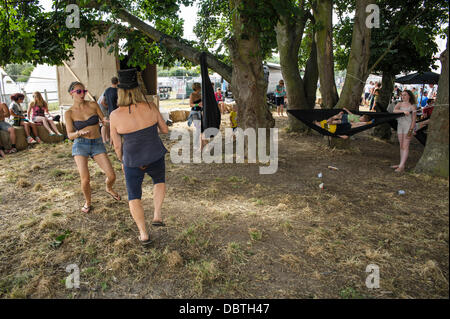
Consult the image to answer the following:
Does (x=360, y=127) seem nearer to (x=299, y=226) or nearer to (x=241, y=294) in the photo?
(x=299, y=226)

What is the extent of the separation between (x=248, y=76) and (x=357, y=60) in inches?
112

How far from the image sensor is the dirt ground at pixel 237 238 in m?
2.67

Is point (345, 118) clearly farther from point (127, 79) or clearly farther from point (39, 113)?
point (39, 113)

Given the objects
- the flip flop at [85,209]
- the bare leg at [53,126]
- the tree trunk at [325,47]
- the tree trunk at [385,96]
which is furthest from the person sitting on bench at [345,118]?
the bare leg at [53,126]

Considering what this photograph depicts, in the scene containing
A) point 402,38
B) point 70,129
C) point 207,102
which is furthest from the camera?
point 402,38

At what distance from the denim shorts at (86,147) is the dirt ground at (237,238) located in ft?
2.63

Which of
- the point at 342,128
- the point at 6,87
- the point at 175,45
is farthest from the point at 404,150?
the point at 6,87

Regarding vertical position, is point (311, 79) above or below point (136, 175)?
above

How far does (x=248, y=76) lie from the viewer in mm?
5965

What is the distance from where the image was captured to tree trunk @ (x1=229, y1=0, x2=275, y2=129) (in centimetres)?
571

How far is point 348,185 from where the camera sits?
524 centimetres

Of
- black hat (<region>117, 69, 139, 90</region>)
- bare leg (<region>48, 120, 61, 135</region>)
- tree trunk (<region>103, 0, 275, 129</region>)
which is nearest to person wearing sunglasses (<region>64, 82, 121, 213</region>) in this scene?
black hat (<region>117, 69, 139, 90</region>)

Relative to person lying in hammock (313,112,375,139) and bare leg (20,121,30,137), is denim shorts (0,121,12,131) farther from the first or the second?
person lying in hammock (313,112,375,139)

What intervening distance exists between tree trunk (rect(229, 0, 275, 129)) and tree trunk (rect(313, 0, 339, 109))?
279cm
